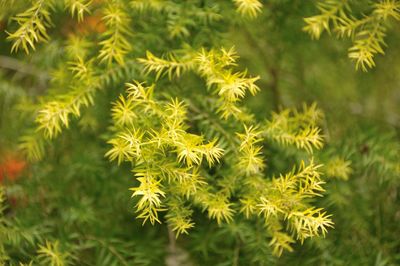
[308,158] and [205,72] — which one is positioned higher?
[205,72]

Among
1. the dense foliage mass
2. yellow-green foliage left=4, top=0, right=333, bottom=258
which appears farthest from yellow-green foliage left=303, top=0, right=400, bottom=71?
yellow-green foliage left=4, top=0, right=333, bottom=258

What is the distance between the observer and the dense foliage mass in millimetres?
1154

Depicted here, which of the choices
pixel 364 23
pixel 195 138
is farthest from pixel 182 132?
pixel 364 23

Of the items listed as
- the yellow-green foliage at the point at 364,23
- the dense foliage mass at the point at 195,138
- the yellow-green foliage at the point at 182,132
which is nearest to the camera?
the yellow-green foliage at the point at 182,132

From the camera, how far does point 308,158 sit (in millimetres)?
1335

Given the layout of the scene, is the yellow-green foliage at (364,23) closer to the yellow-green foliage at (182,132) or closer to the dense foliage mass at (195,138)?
the dense foliage mass at (195,138)

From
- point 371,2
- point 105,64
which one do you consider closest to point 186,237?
Answer: point 105,64

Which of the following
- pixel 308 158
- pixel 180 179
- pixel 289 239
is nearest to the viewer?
pixel 180 179

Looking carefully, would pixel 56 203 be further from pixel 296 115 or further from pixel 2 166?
pixel 296 115

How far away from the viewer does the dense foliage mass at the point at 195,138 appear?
45.4 inches

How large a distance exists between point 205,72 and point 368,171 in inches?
25.9

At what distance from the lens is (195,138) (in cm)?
102

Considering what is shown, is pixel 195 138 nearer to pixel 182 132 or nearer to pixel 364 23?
pixel 182 132

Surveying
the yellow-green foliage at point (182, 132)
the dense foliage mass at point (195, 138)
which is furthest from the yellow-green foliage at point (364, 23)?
the yellow-green foliage at point (182, 132)
